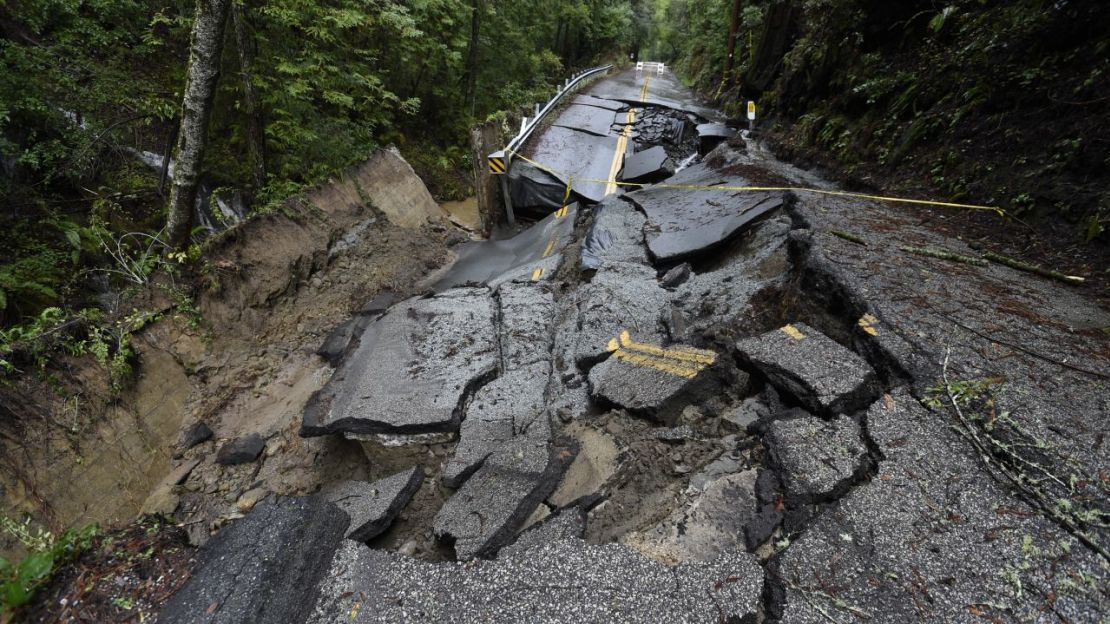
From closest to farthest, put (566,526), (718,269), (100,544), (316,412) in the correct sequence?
(566,526), (100,544), (316,412), (718,269)

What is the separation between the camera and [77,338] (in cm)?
368

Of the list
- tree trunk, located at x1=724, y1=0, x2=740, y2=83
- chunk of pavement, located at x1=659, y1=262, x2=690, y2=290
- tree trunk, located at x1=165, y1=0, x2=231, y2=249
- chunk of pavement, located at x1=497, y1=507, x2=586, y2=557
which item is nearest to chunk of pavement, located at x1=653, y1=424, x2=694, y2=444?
chunk of pavement, located at x1=497, y1=507, x2=586, y2=557

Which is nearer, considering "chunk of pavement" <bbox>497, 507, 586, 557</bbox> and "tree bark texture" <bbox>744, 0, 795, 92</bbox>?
"chunk of pavement" <bbox>497, 507, 586, 557</bbox>

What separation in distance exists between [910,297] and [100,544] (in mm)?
5091

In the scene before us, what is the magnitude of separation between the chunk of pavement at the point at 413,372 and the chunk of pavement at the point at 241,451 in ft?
2.88

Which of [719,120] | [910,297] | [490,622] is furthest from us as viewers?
[719,120]

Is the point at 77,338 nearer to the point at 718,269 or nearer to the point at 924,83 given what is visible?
the point at 718,269

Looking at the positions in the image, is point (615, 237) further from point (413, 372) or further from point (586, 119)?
point (586, 119)

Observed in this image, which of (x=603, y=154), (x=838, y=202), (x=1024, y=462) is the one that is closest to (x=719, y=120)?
(x=603, y=154)

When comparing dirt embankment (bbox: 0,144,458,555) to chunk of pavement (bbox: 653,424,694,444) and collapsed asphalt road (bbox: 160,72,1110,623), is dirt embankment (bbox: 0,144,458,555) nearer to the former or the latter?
collapsed asphalt road (bbox: 160,72,1110,623)

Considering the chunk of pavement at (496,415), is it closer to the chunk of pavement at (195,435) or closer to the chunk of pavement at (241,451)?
the chunk of pavement at (241,451)

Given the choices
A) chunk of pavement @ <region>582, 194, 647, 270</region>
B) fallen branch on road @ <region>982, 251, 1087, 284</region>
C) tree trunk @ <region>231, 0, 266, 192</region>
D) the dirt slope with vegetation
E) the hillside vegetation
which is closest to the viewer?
fallen branch on road @ <region>982, 251, 1087, 284</region>

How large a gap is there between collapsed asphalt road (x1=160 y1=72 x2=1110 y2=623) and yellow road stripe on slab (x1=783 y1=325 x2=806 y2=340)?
0.04ft

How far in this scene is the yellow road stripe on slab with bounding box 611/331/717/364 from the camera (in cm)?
292
